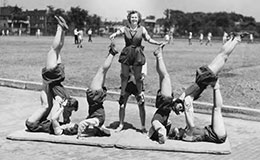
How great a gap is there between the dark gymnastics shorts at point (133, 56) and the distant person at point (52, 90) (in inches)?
45.7

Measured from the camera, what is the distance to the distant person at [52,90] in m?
7.32

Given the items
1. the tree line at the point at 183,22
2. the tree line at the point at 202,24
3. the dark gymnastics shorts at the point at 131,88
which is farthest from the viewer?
the tree line at the point at 202,24

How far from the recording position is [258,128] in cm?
857

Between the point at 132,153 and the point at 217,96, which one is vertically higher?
the point at 217,96

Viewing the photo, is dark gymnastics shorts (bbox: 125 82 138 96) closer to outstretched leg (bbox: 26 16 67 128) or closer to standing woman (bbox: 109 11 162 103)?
standing woman (bbox: 109 11 162 103)

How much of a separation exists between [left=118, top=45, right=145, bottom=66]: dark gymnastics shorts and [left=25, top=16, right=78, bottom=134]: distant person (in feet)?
3.81

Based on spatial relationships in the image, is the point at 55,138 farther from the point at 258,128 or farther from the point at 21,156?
the point at 258,128

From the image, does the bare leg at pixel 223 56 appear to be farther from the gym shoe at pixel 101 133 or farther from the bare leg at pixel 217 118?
the gym shoe at pixel 101 133

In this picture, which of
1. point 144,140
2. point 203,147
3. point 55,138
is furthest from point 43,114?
point 203,147

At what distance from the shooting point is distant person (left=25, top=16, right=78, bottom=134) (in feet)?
24.0

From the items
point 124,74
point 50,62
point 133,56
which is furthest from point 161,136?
point 50,62

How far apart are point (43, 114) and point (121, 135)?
148cm

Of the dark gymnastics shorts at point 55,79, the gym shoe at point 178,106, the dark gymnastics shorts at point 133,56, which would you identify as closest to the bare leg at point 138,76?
the dark gymnastics shorts at point 133,56

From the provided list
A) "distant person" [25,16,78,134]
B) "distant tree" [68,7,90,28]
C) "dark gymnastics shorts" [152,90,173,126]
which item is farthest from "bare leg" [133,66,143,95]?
"distant tree" [68,7,90,28]
